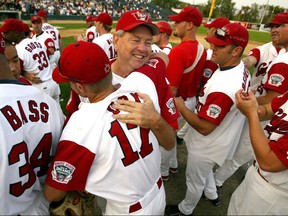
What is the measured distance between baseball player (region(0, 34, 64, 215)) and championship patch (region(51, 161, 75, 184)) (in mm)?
213

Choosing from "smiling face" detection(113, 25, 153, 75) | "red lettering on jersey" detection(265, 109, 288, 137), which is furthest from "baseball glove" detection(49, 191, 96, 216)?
"red lettering on jersey" detection(265, 109, 288, 137)

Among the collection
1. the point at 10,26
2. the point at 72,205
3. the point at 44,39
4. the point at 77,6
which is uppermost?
the point at 10,26

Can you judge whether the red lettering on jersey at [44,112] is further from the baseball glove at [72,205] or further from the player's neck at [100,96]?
the baseball glove at [72,205]

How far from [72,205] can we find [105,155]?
2.01 feet

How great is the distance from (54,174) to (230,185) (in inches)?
133

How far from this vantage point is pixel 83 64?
4.83ft

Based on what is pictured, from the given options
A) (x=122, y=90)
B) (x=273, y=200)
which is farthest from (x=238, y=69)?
(x=122, y=90)

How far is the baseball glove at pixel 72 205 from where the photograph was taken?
1.70 metres

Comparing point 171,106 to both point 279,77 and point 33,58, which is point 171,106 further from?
point 33,58

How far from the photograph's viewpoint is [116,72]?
2328 millimetres

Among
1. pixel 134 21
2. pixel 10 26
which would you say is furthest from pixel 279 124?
pixel 10 26

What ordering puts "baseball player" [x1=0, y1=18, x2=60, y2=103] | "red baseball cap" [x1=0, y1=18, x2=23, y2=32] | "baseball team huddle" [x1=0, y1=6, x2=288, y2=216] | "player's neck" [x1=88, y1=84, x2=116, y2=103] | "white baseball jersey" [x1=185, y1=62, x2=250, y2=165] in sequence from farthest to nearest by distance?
"baseball player" [x1=0, y1=18, x2=60, y2=103] → "red baseball cap" [x1=0, y1=18, x2=23, y2=32] → "white baseball jersey" [x1=185, y1=62, x2=250, y2=165] → "player's neck" [x1=88, y1=84, x2=116, y2=103] → "baseball team huddle" [x1=0, y1=6, x2=288, y2=216]

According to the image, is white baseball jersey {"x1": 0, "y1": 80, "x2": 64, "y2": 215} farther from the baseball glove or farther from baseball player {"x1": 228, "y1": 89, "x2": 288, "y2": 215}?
baseball player {"x1": 228, "y1": 89, "x2": 288, "y2": 215}

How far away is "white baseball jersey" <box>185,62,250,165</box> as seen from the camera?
244 centimetres
